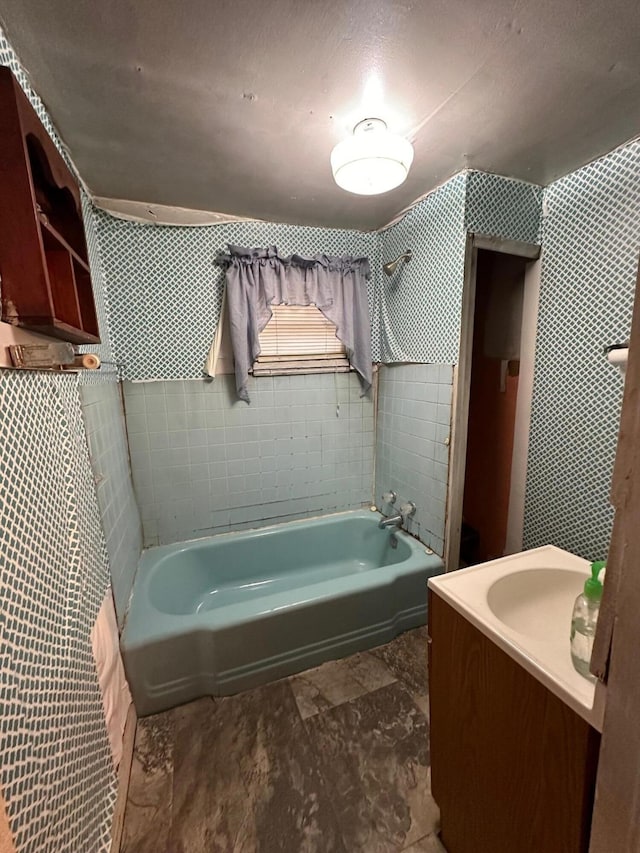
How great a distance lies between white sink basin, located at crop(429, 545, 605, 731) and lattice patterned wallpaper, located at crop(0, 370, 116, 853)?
93cm

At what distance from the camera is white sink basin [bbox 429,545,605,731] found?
670mm

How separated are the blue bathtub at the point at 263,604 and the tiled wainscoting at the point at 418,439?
221 mm

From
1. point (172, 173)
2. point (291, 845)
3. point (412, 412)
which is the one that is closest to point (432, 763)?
point (291, 845)

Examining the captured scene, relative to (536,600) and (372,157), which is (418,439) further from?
(372,157)

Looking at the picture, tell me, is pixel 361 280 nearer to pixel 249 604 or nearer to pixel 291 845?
pixel 249 604

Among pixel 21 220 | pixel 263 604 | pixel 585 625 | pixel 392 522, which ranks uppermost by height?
pixel 21 220

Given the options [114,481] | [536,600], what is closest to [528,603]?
[536,600]

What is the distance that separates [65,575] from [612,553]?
120 centimetres

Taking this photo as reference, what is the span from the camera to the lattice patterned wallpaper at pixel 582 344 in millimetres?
1337

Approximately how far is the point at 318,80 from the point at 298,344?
4.27 feet

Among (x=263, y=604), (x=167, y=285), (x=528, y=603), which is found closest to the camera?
(x=528, y=603)

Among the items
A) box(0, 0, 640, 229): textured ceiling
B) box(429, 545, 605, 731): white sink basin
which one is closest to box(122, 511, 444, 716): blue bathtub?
box(429, 545, 605, 731): white sink basin

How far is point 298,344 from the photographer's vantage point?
222cm

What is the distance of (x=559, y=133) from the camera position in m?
1.26
